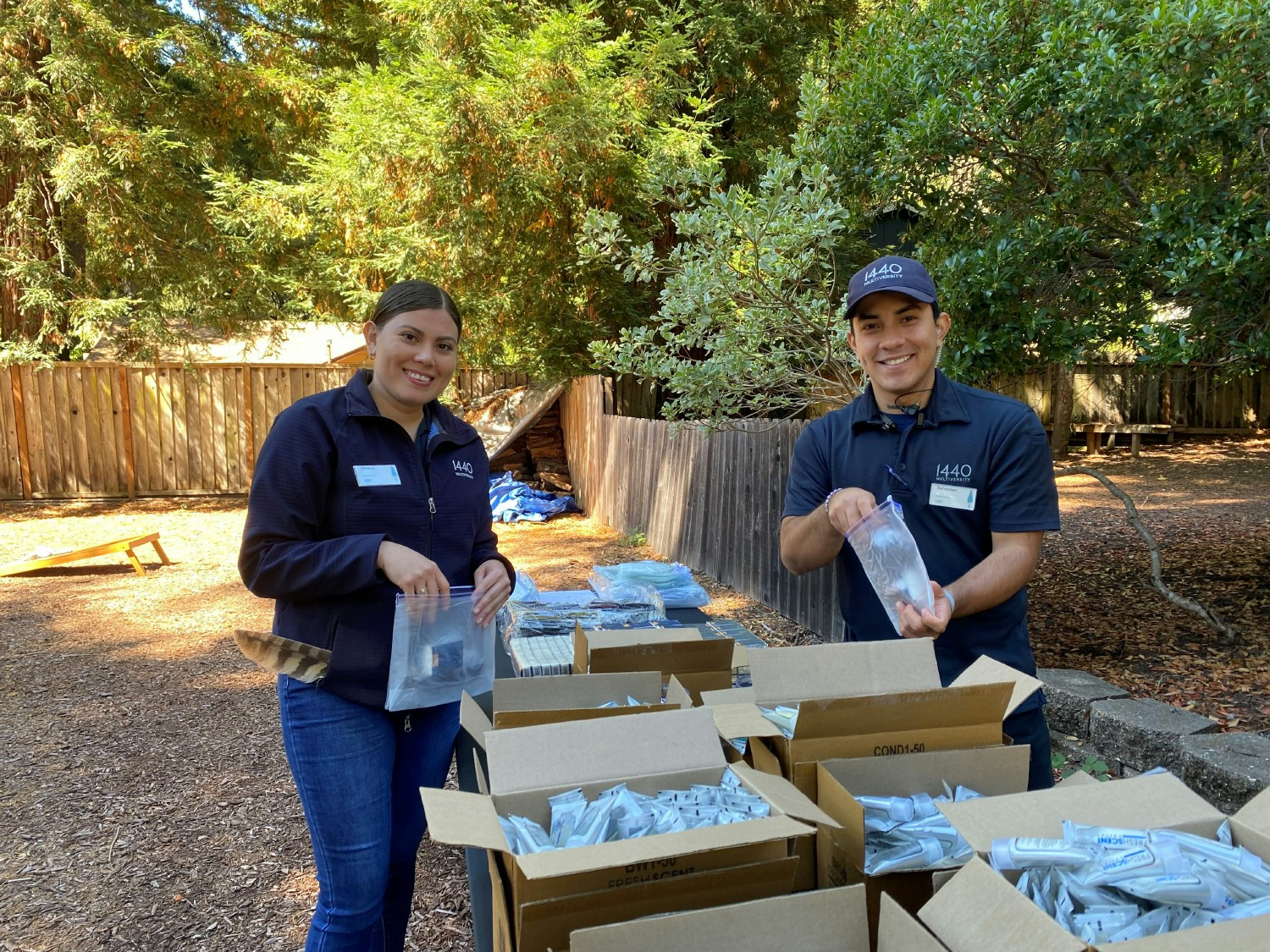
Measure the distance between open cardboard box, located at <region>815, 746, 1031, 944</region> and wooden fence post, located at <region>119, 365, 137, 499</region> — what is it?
15562mm

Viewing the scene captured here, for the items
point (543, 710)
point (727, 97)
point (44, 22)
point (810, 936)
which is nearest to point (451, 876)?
point (543, 710)

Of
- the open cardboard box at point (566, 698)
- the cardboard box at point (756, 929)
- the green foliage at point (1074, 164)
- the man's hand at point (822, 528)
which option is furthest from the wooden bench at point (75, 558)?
the cardboard box at point (756, 929)

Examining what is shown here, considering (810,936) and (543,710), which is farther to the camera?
(543,710)

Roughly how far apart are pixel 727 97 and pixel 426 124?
453cm

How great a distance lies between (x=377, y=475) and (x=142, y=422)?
14.7 meters

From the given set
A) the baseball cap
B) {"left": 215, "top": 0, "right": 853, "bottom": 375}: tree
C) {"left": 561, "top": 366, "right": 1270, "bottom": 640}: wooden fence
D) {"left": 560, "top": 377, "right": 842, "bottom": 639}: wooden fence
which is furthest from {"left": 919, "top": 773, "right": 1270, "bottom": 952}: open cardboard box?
{"left": 215, "top": 0, "right": 853, "bottom": 375}: tree

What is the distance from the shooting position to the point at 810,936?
1080 mm

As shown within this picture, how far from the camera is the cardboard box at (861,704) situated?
149 cm

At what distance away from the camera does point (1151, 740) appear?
349cm

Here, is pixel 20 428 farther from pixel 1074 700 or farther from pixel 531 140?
pixel 1074 700

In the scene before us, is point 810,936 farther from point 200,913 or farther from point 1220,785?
point 200,913

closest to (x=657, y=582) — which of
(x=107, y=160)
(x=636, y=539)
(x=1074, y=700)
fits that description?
(x=1074, y=700)

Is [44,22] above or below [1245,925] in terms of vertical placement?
above

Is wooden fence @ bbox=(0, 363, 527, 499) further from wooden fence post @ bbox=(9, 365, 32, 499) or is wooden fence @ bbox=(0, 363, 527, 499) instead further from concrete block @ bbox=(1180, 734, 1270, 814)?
concrete block @ bbox=(1180, 734, 1270, 814)
